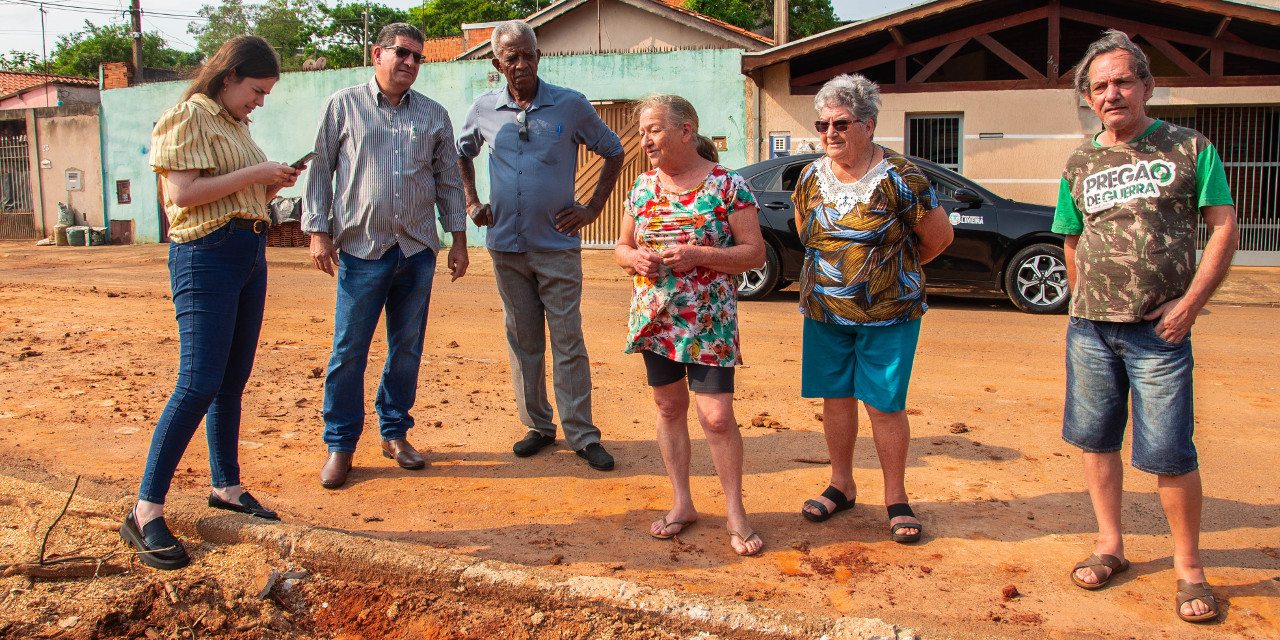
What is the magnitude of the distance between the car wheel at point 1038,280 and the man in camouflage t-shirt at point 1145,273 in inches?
275

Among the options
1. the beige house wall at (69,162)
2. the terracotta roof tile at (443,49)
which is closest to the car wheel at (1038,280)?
the beige house wall at (69,162)

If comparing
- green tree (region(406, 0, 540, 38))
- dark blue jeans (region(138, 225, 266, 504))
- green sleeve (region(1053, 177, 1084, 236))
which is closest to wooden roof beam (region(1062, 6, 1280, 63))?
green sleeve (region(1053, 177, 1084, 236))

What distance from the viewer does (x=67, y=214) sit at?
22203 millimetres

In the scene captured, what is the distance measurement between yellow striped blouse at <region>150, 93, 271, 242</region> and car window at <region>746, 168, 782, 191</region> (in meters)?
7.55

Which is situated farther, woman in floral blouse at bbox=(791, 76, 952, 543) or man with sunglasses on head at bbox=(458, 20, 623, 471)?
man with sunglasses on head at bbox=(458, 20, 623, 471)

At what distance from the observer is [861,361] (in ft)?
12.0

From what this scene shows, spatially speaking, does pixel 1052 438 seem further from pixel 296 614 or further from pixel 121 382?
pixel 121 382

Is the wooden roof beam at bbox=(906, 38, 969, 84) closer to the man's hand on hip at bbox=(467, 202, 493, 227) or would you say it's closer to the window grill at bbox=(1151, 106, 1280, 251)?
the window grill at bbox=(1151, 106, 1280, 251)

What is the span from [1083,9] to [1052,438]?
1238cm

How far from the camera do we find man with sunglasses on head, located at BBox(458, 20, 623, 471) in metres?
4.56

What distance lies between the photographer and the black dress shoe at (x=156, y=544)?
11.0 ft

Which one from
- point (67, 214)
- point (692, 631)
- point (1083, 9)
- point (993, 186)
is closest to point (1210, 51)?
point (1083, 9)

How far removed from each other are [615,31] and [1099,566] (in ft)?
63.7

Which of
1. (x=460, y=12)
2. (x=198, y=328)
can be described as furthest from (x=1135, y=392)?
(x=460, y=12)
